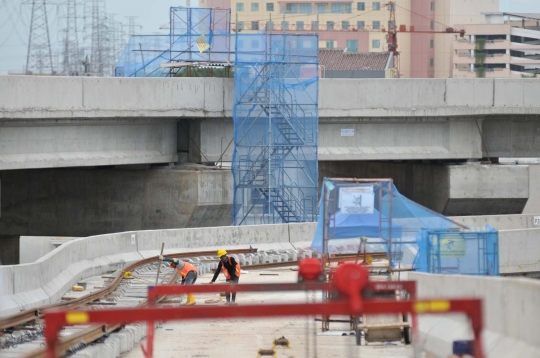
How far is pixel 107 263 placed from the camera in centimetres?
2697

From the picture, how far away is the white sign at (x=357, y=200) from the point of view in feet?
68.5

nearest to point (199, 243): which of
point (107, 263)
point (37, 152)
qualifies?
point (107, 263)

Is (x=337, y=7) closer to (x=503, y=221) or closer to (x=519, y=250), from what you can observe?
(x=503, y=221)

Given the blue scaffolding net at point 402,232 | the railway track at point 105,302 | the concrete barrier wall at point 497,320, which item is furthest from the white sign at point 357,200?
the concrete barrier wall at point 497,320

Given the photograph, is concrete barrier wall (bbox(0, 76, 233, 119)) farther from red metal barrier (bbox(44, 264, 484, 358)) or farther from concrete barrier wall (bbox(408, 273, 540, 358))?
red metal barrier (bbox(44, 264, 484, 358))

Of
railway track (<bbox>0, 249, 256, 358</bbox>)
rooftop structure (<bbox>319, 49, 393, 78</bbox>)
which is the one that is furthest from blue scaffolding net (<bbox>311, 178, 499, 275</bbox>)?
rooftop structure (<bbox>319, 49, 393, 78</bbox>)

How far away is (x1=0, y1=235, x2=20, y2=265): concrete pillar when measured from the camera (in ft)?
138

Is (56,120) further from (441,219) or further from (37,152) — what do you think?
(441,219)

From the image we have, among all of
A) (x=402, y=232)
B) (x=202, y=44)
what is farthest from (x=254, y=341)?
(x=202, y=44)

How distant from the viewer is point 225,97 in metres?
40.0

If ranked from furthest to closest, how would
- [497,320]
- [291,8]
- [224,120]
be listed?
[291,8] → [224,120] → [497,320]

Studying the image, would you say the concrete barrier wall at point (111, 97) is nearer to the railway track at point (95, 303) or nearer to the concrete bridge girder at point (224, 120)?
the concrete bridge girder at point (224, 120)

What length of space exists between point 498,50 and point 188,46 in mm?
98051

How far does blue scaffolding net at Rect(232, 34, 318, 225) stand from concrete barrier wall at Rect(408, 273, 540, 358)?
23.9 meters
